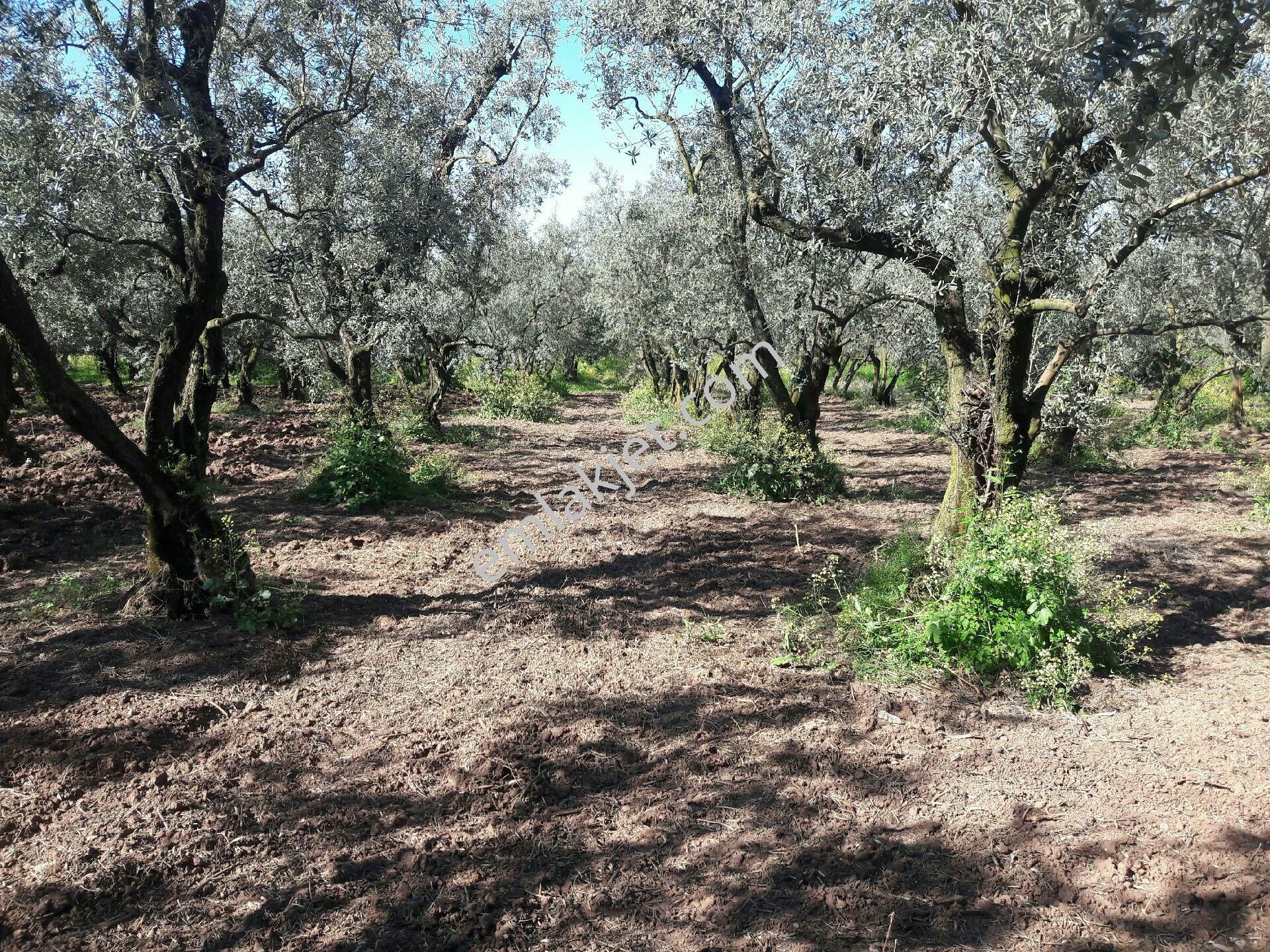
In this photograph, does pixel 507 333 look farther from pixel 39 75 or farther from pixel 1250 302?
pixel 1250 302

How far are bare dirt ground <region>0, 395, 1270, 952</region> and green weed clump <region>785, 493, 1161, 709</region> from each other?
220mm

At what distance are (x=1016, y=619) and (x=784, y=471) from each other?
5.57 m

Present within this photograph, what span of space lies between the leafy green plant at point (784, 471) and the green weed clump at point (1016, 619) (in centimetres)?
472

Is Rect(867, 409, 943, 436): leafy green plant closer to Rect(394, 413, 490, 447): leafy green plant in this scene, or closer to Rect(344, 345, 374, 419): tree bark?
Rect(394, 413, 490, 447): leafy green plant

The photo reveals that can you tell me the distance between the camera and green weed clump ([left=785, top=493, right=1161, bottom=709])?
4.71 meters

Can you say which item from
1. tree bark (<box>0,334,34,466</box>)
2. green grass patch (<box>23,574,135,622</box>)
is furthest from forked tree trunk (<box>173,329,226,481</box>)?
tree bark (<box>0,334,34,466</box>)

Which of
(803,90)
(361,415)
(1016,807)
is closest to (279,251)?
(361,415)

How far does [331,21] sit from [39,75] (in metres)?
2.98

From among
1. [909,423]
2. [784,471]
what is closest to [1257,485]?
[784,471]

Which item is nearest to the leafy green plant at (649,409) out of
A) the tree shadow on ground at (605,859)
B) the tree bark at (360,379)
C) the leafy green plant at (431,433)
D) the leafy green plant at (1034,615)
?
the leafy green plant at (431,433)

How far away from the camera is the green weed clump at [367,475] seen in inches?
376

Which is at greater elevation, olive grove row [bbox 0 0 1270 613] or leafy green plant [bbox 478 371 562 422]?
olive grove row [bbox 0 0 1270 613]

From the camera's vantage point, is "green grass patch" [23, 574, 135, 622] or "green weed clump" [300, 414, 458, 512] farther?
"green weed clump" [300, 414, 458, 512]

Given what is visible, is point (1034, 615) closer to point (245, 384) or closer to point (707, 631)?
point (707, 631)
